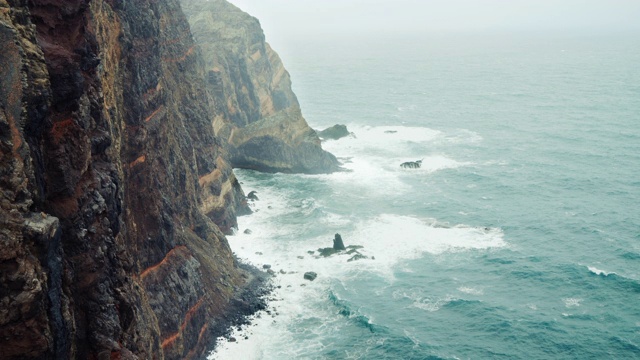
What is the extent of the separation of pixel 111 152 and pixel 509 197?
8205cm

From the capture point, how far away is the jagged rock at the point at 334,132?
481 ft

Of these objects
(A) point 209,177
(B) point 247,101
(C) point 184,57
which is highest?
(C) point 184,57

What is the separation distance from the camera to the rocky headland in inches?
1027

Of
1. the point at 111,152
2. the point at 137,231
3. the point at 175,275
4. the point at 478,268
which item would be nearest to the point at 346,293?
the point at 478,268

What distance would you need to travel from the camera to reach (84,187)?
105ft

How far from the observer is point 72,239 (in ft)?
102

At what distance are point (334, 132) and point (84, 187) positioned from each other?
117m

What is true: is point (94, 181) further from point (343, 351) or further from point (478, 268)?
point (478, 268)

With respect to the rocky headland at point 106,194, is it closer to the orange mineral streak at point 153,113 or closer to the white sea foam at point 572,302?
the orange mineral streak at point 153,113

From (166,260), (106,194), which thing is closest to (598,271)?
(166,260)

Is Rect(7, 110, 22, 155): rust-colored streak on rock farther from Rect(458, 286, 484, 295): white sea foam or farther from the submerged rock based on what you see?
the submerged rock

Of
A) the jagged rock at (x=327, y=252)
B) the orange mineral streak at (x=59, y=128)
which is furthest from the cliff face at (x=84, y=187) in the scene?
the jagged rock at (x=327, y=252)

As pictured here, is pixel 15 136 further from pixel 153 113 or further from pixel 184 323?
pixel 184 323

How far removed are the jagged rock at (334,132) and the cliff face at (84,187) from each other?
90.3 metres
